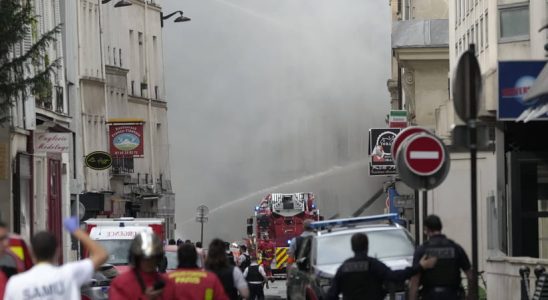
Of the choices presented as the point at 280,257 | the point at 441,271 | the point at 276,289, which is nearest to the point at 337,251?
the point at 441,271

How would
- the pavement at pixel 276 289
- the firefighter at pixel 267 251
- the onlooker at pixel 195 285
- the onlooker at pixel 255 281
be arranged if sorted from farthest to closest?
the firefighter at pixel 267 251
the pavement at pixel 276 289
the onlooker at pixel 255 281
the onlooker at pixel 195 285

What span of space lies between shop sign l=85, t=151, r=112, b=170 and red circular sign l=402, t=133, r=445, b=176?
1219 inches

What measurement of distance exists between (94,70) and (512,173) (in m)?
32.8

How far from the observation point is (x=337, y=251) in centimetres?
2091

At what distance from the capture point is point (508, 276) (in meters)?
24.0

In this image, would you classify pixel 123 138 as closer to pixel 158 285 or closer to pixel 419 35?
pixel 419 35

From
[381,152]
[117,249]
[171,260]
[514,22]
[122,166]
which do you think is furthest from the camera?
[122,166]

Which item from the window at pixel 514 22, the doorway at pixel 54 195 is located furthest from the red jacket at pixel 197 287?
the doorway at pixel 54 195

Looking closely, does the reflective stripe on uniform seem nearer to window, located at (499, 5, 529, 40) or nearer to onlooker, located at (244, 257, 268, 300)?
window, located at (499, 5, 529, 40)

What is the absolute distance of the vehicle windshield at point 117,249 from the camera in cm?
3362

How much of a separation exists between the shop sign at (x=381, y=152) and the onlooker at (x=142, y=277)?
30.4 m

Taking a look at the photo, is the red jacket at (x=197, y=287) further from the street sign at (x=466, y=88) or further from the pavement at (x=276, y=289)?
the pavement at (x=276, y=289)

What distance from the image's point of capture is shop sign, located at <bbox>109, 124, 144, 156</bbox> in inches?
2131

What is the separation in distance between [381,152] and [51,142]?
29.0ft
